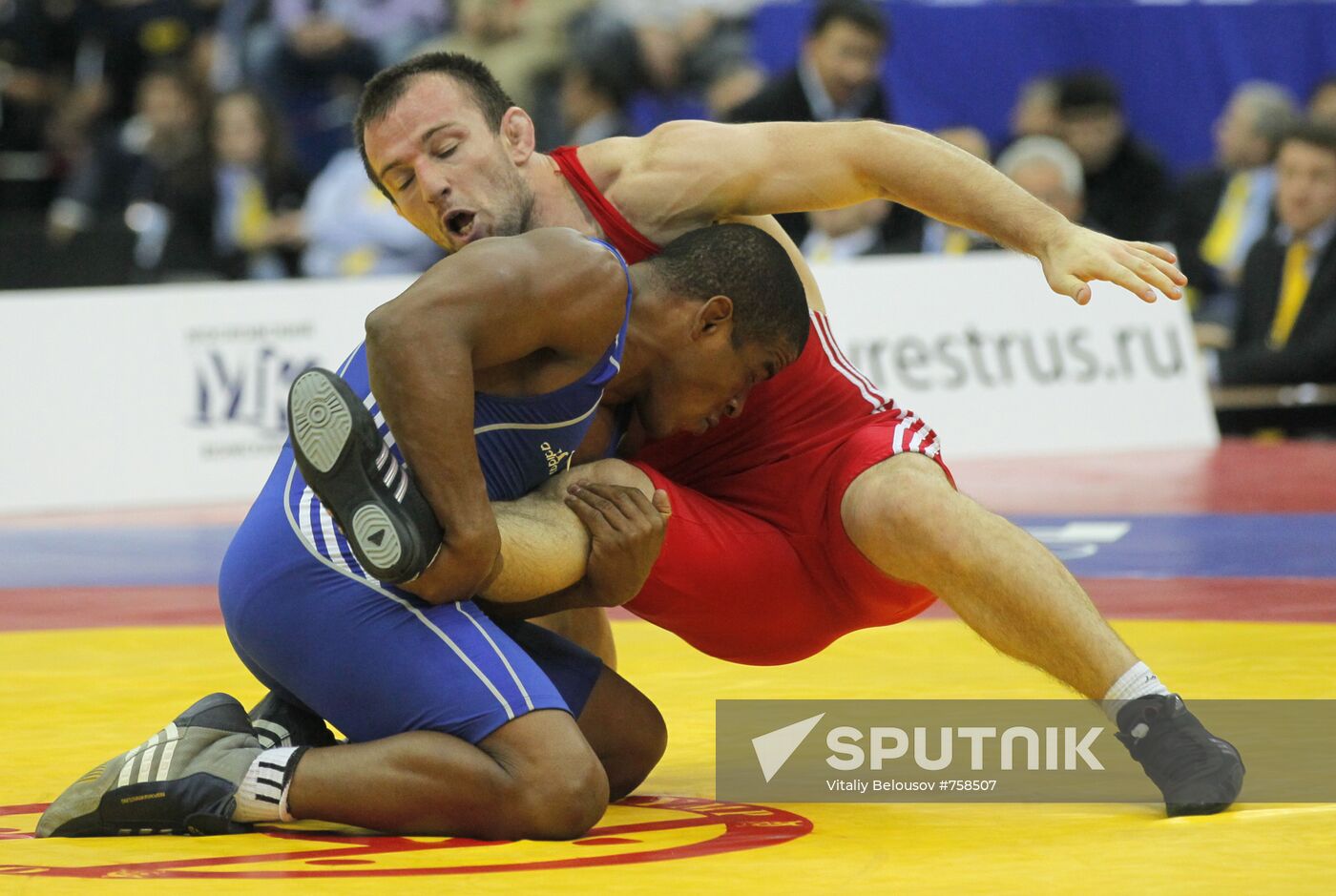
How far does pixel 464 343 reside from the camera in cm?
317

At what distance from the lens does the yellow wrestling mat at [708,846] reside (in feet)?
9.42

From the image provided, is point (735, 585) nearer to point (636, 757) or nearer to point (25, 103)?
point (636, 757)

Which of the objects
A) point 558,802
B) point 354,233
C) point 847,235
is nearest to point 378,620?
point 558,802

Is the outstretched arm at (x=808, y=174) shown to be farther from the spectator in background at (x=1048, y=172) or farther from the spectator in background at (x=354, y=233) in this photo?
the spectator in background at (x=354, y=233)

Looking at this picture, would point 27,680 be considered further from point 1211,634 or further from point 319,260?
point 319,260

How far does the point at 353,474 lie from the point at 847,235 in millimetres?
7078

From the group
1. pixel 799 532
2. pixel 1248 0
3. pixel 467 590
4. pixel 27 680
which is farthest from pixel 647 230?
pixel 1248 0

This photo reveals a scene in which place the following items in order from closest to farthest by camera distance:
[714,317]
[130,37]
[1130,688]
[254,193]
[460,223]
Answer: [1130,688] → [714,317] → [460,223] → [254,193] → [130,37]

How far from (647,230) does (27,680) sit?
69.4 inches

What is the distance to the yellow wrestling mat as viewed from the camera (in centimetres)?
287

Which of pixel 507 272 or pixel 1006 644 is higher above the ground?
pixel 507 272

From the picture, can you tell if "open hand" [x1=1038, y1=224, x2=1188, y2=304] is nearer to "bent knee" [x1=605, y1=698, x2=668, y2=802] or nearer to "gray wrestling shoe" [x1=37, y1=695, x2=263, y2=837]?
"bent knee" [x1=605, y1=698, x2=668, y2=802]

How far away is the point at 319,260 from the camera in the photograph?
35.0ft

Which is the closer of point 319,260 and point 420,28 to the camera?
point 319,260
